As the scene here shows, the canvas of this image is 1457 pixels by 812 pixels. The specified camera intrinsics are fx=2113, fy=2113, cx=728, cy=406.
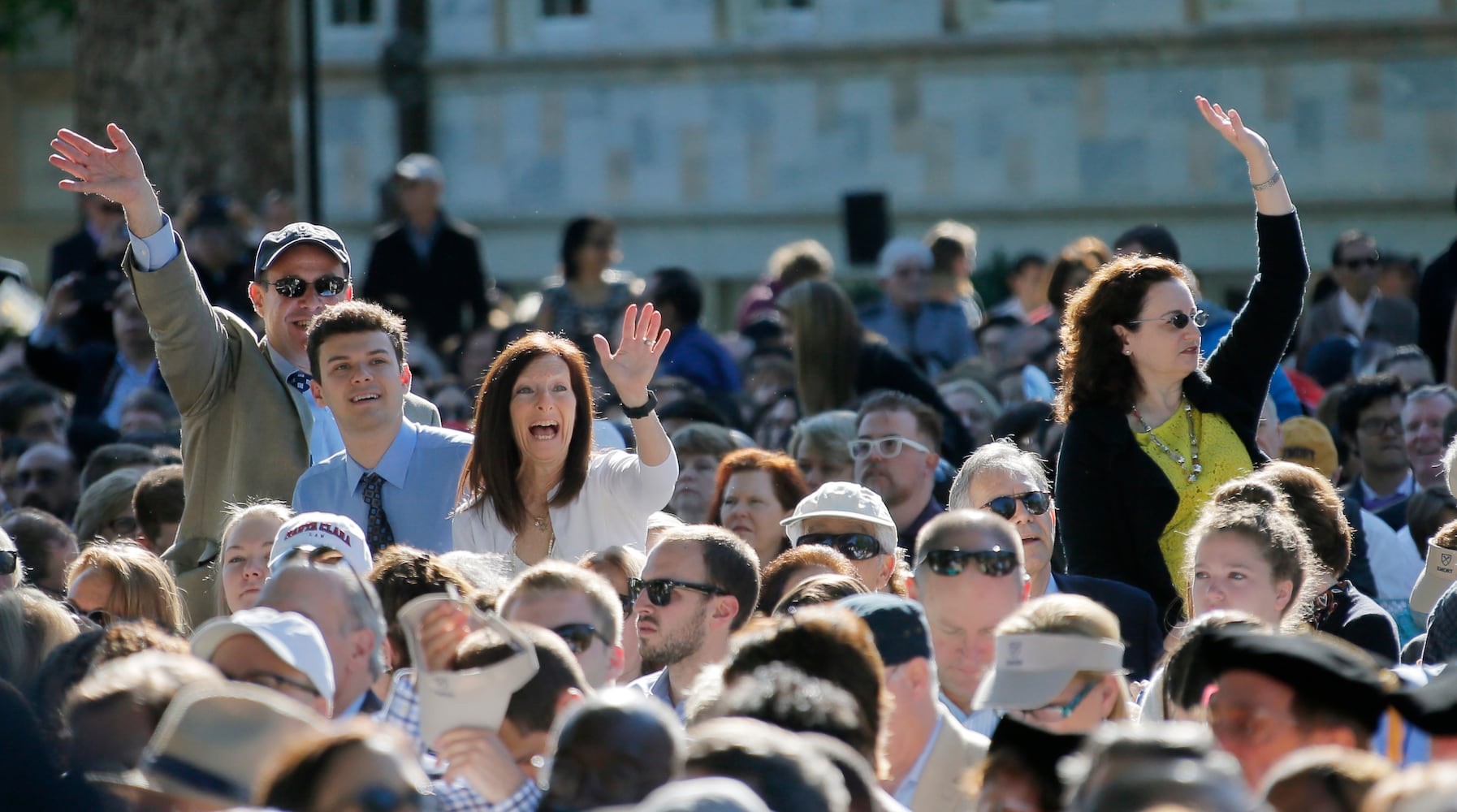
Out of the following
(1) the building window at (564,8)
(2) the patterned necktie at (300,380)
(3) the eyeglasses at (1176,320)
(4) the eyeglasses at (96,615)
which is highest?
(1) the building window at (564,8)

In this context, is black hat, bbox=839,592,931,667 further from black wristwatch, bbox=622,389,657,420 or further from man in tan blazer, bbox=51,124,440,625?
man in tan blazer, bbox=51,124,440,625

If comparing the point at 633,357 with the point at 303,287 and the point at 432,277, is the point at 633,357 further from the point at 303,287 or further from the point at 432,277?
the point at 432,277

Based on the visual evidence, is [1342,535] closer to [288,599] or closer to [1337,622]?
[1337,622]

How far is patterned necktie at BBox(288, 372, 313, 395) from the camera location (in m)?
6.50

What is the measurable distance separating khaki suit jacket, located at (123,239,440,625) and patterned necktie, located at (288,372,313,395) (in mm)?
21

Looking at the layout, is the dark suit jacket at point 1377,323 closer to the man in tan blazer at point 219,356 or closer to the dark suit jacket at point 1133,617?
the dark suit jacket at point 1133,617

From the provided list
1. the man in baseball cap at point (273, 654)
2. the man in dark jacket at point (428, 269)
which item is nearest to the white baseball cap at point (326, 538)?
the man in baseball cap at point (273, 654)

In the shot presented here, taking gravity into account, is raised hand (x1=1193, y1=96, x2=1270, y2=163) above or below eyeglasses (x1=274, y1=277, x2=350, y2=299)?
above

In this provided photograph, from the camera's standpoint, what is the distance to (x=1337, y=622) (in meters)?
5.71

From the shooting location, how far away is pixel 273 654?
13.8 feet

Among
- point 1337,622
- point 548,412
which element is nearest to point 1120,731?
point 1337,622

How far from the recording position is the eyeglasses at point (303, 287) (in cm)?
653

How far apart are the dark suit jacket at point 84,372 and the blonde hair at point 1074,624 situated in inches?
282

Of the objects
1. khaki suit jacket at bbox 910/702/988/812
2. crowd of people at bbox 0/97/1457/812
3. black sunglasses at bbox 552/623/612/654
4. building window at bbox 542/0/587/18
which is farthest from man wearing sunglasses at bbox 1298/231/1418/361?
building window at bbox 542/0/587/18
